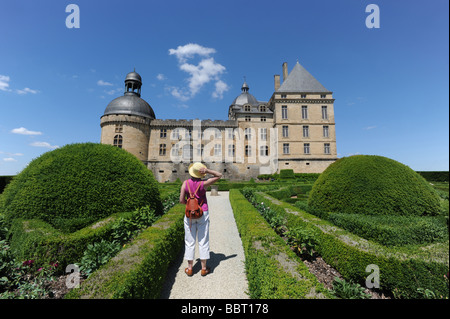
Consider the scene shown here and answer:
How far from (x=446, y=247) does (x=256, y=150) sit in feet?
91.7

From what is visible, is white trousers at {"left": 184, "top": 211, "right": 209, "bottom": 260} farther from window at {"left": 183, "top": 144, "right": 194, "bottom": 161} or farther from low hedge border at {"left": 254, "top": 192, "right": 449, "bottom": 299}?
window at {"left": 183, "top": 144, "right": 194, "bottom": 161}

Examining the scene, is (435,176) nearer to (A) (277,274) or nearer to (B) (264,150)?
(B) (264,150)

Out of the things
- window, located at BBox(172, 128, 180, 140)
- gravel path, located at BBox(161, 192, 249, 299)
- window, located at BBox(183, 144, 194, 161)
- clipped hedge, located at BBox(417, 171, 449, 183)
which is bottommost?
gravel path, located at BBox(161, 192, 249, 299)

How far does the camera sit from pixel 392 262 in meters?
2.90

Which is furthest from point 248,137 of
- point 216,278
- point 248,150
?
point 216,278

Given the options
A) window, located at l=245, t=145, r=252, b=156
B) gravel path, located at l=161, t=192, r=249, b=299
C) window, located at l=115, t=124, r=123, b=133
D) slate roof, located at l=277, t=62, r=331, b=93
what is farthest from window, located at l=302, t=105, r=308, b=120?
gravel path, located at l=161, t=192, r=249, b=299

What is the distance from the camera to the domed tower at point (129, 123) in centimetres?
2764

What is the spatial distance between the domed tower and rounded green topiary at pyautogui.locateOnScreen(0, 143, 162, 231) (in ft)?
78.7

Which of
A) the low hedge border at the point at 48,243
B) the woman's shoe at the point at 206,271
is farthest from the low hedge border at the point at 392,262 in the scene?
the low hedge border at the point at 48,243

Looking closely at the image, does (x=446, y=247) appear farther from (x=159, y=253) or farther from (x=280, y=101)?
(x=280, y=101)

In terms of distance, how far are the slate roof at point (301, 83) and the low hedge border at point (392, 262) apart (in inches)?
1192

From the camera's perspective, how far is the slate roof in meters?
30.4

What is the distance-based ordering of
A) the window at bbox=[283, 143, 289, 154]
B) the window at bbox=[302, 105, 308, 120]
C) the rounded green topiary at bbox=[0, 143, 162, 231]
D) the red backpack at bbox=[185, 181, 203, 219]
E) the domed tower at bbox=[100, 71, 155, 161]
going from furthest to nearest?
the window at bbox=[302, 105, 308, 120]
the window at bbox=[283, 143, 289, 154]
the domed tower at bbox=[100, 71, 155, 161]
the rounded green topiary at bbox=[0, 143, 162, 231]
the red backpack at bbox=[185, 181, 203, 219]

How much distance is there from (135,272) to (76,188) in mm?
3369
